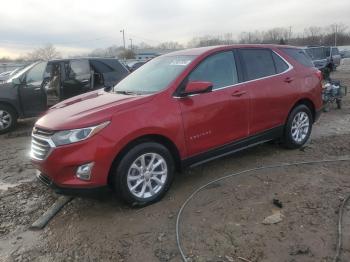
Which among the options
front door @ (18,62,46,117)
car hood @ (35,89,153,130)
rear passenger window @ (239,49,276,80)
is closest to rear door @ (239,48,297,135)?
rear passenger window @ (239,49,276,80)

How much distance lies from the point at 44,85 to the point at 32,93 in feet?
1.12

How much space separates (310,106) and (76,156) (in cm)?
426

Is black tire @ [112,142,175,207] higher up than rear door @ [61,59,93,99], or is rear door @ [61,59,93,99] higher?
rear door @ [61,59,93,99]

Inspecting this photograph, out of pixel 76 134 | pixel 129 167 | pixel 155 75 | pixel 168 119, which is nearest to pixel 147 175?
pixel 129 167

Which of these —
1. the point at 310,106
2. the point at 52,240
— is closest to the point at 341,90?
the point at 310,106

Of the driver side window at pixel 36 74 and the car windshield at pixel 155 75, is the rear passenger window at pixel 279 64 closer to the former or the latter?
the car windshield at pixel 155 75

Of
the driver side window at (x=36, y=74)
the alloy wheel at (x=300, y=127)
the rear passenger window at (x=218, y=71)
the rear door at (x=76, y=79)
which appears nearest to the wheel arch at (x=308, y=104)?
the alloy wheel at (x=300, y=127)

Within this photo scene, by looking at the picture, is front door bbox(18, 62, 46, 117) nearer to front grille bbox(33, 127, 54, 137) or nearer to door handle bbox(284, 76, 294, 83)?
front grille bbox(33, 127, 54, 137)

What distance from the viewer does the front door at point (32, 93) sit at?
9.42m

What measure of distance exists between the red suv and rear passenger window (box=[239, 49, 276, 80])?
2cm

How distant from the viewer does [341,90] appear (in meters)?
10.7

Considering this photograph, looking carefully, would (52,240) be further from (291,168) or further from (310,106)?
(310,106)

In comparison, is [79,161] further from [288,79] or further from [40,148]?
[288,79]

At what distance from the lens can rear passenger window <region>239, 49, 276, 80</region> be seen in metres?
5.61
